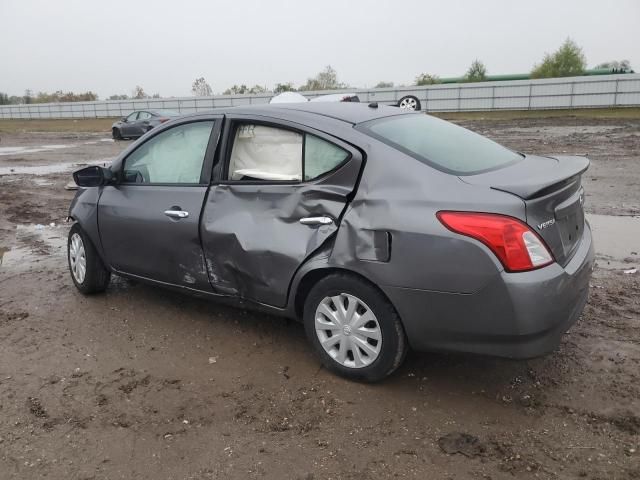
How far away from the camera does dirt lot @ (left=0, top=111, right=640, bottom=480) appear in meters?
2.68

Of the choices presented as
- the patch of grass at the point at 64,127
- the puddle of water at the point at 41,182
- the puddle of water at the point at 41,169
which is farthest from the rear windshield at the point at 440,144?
the patch of grass at the point at 64,127

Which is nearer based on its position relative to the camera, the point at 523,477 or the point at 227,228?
the point at 523,477

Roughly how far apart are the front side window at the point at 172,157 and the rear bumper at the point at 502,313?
6.09 feet

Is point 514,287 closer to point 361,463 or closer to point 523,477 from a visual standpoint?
point 523,477

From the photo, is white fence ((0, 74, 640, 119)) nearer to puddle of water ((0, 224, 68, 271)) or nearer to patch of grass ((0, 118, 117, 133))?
patch of grass ((0, 118, 117, 133))

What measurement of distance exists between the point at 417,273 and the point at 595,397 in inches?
50.4

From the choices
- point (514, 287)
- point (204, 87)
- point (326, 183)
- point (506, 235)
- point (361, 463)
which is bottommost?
point (361, 463)

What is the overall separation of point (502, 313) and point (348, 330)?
0.93 m

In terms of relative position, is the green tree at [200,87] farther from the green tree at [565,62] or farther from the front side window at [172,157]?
the front side window at [172,157]

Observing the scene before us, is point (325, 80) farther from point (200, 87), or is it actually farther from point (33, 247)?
point (33, 247)

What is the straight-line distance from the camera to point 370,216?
10.1 feet

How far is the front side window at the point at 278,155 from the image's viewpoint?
339cm

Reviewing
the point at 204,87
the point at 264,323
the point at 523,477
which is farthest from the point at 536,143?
the point at 204,87

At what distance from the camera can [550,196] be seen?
2943 millimetres
